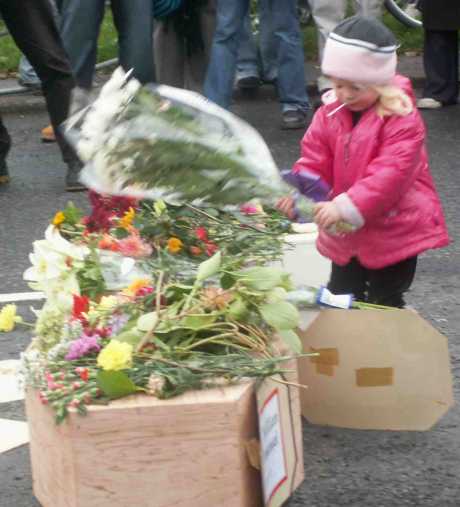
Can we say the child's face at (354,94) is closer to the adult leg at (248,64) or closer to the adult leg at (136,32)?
the adult leg at (136,32)

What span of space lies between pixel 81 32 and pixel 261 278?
155 inches

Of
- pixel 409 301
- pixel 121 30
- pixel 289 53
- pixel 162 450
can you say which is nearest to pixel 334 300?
pixel 162 450

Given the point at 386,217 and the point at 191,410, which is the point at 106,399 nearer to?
the point at 191,410

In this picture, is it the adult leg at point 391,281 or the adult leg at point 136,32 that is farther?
the adult leg at point 136,32

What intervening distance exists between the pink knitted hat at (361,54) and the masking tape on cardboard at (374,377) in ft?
2.60

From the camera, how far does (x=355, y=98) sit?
12.8 ft

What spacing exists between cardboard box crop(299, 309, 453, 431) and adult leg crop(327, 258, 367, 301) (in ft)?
1.40

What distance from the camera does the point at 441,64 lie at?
8258 millimetres

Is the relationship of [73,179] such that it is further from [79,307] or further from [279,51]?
[79,307]

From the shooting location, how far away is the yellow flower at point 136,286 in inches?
137

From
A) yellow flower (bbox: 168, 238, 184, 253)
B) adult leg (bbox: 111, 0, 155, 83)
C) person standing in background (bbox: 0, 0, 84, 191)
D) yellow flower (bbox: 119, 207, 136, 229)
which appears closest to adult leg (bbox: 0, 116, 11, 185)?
person standing in background (bbox: 0, 0, 84, 191)

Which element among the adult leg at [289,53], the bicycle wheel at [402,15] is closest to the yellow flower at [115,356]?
the adult leg at [289,53]

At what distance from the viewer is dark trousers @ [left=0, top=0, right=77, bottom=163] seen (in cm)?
639

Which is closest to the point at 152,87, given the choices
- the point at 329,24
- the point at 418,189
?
the point at 418,189
